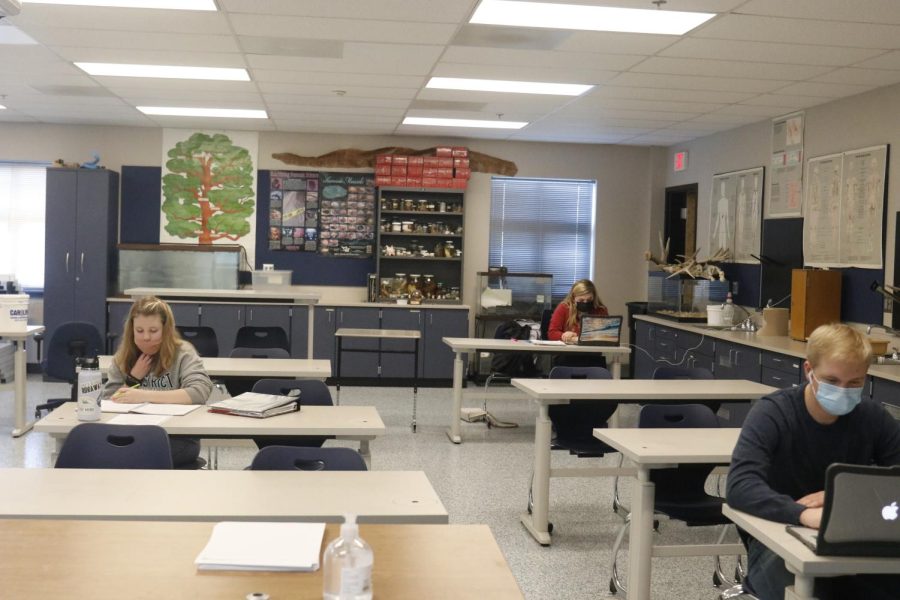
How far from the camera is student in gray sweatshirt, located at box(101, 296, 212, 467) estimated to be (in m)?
4.08

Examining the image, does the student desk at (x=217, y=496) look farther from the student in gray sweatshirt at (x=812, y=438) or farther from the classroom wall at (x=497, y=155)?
the classroom wall at (x=497, y=155)

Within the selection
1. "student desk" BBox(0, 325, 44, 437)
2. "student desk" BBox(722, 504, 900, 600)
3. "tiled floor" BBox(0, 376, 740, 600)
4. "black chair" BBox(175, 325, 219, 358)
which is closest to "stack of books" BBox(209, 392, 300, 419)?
"tiled floor" BBox(0, 376, 740, 600)

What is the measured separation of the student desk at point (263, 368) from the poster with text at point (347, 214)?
4822 mm

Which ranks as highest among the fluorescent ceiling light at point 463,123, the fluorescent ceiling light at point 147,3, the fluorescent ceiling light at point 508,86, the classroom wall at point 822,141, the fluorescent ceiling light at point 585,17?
the fluorescent ceiling light at point 463,123

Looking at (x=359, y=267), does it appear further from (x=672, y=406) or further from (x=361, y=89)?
(x=672, y=406)

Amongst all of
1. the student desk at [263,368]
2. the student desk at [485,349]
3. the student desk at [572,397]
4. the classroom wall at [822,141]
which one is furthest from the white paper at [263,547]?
the classroom wall at [822,141]

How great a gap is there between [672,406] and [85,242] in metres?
7.33

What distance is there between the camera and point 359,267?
10.3 metres

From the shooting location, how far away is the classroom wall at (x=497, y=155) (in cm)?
983

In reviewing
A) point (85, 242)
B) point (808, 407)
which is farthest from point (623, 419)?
point (85, 242)

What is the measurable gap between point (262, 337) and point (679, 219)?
548cm

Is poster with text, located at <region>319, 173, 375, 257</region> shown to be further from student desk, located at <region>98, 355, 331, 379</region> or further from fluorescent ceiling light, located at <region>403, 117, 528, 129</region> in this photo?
student desk, located at <region>98, 355, 331, 379</region>

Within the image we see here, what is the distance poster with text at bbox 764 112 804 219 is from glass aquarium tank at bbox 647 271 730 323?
91cm

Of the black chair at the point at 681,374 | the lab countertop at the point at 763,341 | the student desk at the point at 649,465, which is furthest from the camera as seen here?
the black chair at the point at 681,374
